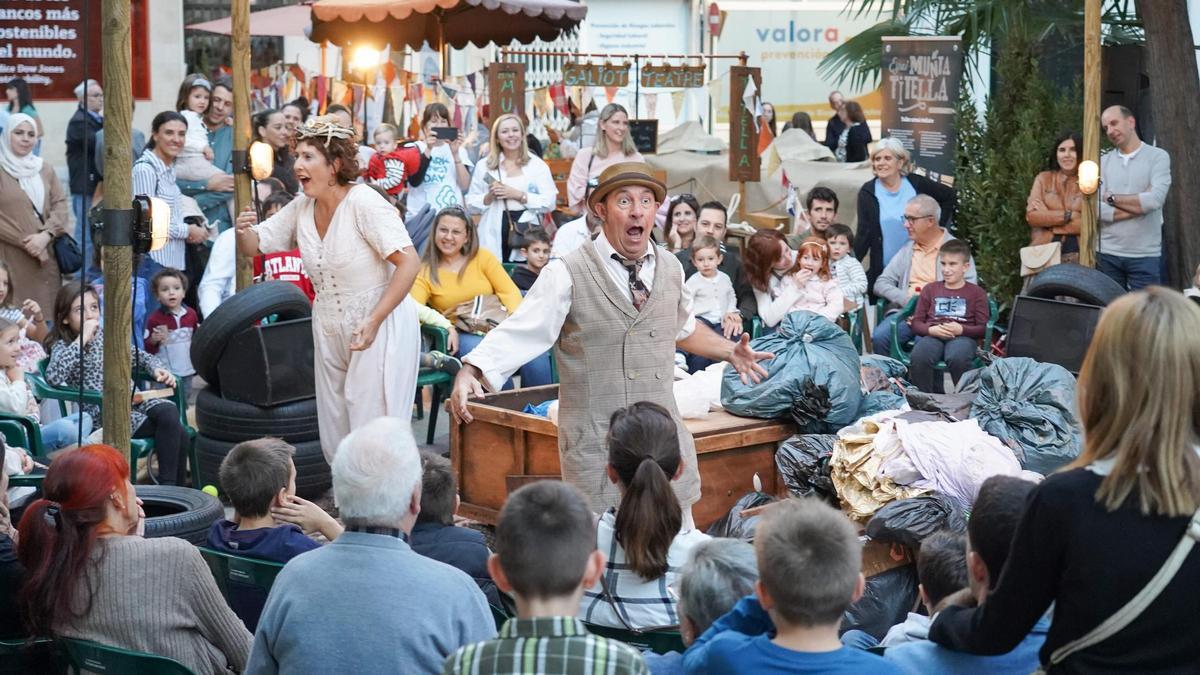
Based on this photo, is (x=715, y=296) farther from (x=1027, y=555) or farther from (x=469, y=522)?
(x=1027, y=555)

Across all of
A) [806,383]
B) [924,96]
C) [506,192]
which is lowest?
[806,383]

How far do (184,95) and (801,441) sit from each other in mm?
7053

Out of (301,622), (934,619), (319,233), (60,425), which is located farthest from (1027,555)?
(60,425)

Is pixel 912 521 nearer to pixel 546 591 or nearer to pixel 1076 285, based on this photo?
pixel 546 591

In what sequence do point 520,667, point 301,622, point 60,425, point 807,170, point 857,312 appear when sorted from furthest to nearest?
1. point 807,170
2. point 857,312
3. point 60,425
4. point 301,622
5. point 520,667

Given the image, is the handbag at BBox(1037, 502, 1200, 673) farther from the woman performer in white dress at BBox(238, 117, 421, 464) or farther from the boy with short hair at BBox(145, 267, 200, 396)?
the boy with short hair at BBox(145, 267, 200, 396)

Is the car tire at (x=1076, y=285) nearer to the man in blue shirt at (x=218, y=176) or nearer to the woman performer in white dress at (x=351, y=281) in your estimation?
the woman performer in white dress at (x=351, y=281)

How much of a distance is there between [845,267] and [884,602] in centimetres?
457

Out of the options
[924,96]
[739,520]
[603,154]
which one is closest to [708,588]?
[739,520]

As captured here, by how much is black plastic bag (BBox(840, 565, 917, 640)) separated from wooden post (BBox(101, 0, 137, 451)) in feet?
8.92

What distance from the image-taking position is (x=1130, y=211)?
33.5ft

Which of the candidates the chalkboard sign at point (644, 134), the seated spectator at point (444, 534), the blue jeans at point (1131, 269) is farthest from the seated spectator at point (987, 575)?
the chalkboard sign at point (644, 134)

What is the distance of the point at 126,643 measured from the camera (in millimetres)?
3883

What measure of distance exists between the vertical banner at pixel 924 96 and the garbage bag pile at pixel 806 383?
19.3ft
